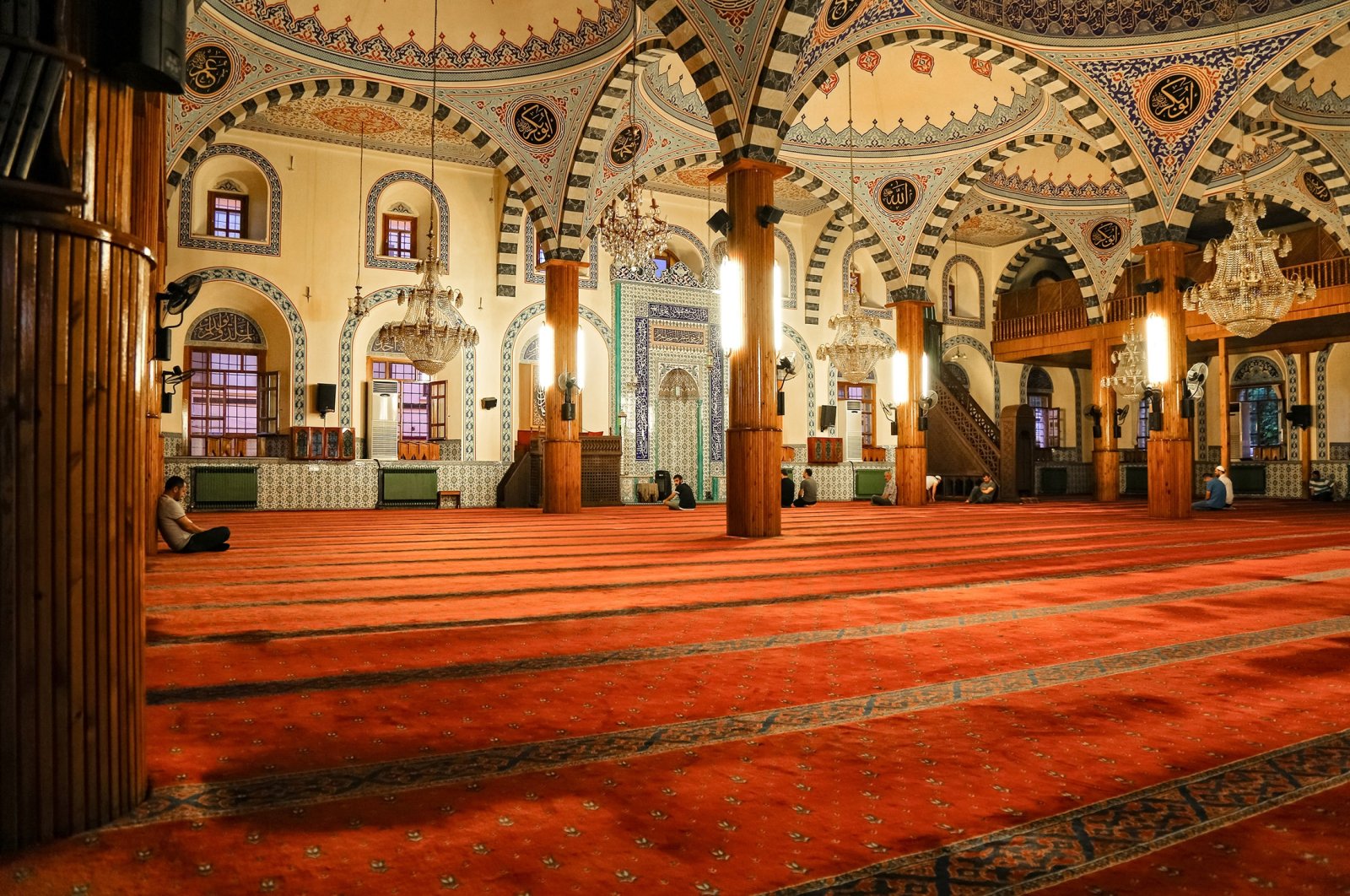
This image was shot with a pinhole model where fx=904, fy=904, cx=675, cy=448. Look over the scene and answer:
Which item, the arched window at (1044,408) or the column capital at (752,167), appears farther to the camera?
the arched window at (1044,408)

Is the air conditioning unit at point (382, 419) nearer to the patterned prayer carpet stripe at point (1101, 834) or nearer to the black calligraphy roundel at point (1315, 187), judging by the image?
the patterned prayer carpet stripe at point (1101, 834)

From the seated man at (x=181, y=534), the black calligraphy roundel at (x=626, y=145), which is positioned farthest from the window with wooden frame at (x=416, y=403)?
the seated man at (x=181, y=534)

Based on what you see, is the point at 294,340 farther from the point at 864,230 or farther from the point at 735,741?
the point at 735,741

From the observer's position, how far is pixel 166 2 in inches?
49.3

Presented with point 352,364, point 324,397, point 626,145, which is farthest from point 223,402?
point 626,145

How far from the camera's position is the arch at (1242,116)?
8391 millimetres

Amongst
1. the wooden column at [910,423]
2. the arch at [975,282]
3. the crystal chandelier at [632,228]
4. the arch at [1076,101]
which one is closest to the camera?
the arch at [1076,101]

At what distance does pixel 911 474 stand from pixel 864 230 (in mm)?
3457

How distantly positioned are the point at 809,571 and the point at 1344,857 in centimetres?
326

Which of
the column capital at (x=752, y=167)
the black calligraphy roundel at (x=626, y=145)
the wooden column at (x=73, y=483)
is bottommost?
the wooden column at (x=73, y=483)

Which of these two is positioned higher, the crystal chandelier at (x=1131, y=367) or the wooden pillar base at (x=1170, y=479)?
the crystal chandelier at (x=1131, y=367)

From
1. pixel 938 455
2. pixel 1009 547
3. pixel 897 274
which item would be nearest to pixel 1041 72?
pixel 897 274

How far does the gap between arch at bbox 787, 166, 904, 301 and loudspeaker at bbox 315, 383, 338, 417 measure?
22.1 feet

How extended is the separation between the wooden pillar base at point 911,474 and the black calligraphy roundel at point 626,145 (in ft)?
17.3
